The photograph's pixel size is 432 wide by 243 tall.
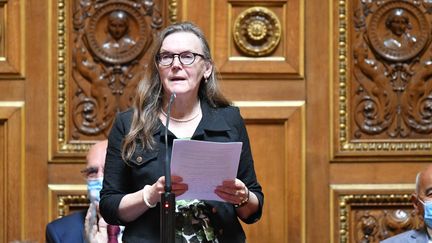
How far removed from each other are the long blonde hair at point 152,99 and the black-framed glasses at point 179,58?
0.04 meters

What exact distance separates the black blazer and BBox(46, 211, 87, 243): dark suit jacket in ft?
3.47

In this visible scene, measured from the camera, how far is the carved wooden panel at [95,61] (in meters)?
4.17

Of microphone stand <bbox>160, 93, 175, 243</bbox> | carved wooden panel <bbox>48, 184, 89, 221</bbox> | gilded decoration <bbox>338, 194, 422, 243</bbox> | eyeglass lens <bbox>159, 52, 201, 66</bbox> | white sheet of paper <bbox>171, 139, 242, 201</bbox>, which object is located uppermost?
eyeglass lens <bbox>159, 52, 201, 66</bbox>

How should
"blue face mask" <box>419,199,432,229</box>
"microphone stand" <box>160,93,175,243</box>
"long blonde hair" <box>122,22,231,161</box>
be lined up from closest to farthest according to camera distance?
"microphone stand" <box>160,93,175,243</box> < "long blonde hair" <box>122,22,231,161</box> < "blue face mask" <box>419,199,432,229</box>

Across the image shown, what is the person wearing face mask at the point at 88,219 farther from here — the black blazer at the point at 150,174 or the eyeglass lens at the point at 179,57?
the eyeglass lens at the point at 179,57

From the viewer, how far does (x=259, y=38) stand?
418 cm

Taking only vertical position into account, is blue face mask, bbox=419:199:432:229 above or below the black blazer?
below

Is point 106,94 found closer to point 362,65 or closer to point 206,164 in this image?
point 362,65

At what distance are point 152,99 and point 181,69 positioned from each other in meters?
0.13

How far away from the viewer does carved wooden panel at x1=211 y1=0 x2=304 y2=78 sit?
4.18 metres

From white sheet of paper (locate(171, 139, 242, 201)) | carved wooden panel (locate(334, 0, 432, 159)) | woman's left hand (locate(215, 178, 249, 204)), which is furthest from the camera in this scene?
carved wooden panel (locate(334, 0, 432, 159))

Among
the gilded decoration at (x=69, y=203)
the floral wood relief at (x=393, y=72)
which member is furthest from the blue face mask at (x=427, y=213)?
the gilded decoration at (x=69, y=203)

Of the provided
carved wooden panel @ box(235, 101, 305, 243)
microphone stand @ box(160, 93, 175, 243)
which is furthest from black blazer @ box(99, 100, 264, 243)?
carved wooden panel @ box(235, 101, 305, 243)

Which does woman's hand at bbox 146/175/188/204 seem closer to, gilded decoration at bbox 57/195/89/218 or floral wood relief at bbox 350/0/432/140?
gilded decoration at bbox 57/195/89/218
